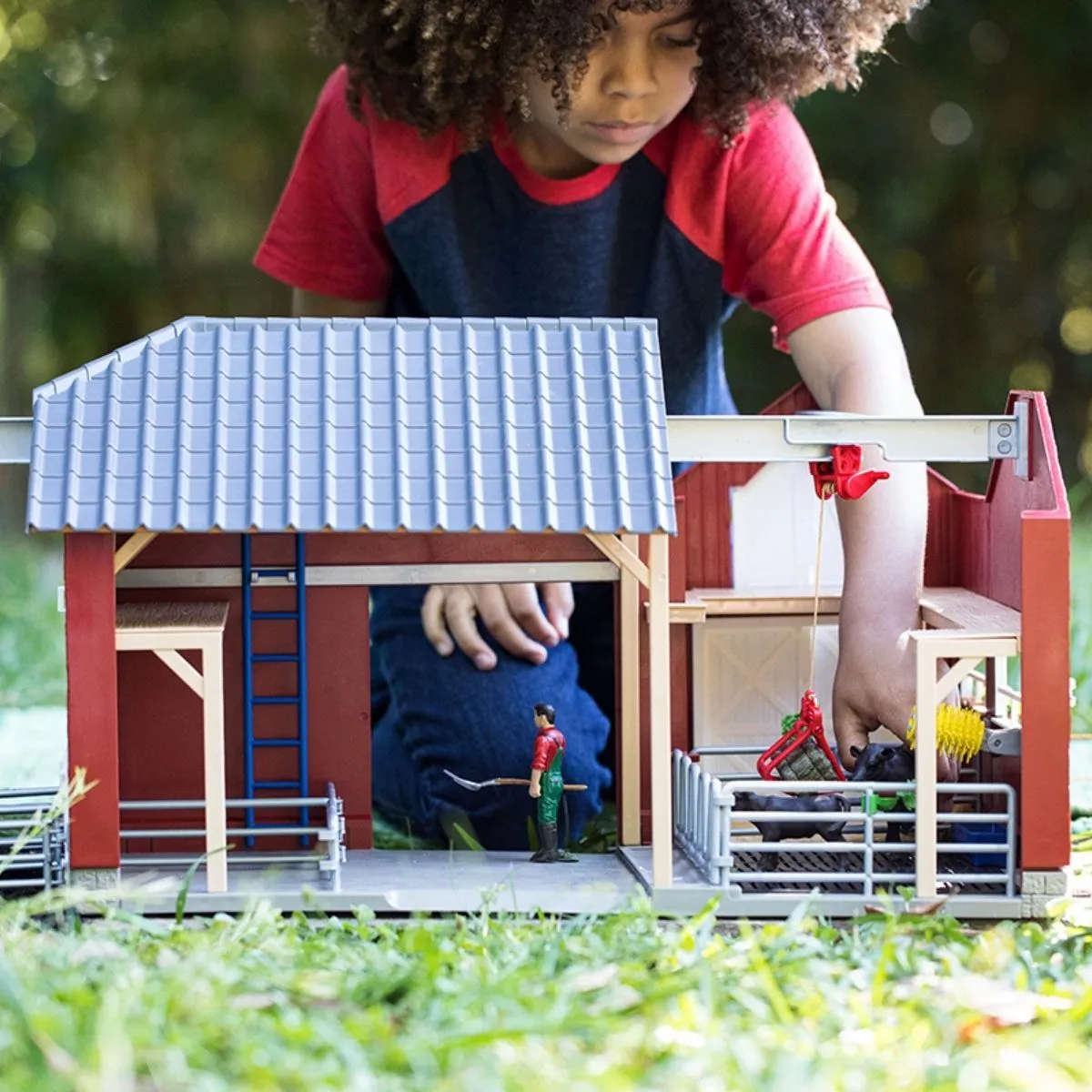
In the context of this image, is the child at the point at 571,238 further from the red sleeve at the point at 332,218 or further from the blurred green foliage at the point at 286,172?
the blurred green foliage at the point at 286,172

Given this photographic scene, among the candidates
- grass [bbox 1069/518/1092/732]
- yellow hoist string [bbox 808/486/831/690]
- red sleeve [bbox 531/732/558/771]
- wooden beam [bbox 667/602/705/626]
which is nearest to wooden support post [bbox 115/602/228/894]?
red sleeve [bbox 531/732/558/771]

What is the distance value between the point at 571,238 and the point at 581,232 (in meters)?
0.04

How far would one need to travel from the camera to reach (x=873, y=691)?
180 inches

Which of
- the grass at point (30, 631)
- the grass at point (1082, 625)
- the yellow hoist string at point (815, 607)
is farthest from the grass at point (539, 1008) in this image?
the grass at point (30, 631)

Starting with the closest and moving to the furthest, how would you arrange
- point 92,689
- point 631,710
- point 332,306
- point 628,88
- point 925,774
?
point 92,689, point 925,774, point 628,88, point 631,710, point 332,306

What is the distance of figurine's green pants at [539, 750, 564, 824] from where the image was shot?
177 inches

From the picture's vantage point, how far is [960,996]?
2877mm

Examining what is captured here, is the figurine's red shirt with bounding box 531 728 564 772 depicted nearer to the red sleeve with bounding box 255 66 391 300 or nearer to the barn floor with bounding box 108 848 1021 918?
the barn floor with bounding box 108 848 1021 918

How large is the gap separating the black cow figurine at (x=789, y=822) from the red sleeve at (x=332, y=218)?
7.01 ft

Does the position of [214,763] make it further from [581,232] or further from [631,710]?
[581,232]

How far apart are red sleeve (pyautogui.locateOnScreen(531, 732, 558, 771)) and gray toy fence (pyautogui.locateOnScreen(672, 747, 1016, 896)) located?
35 cm

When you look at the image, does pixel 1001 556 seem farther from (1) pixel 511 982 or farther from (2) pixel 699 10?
(1) pixel 511 982

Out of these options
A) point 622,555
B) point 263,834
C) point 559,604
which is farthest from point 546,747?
point 559,604

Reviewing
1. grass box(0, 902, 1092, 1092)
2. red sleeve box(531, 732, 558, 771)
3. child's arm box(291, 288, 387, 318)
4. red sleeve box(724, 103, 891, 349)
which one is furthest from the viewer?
child's arm box(291, 288, 387, 318)
